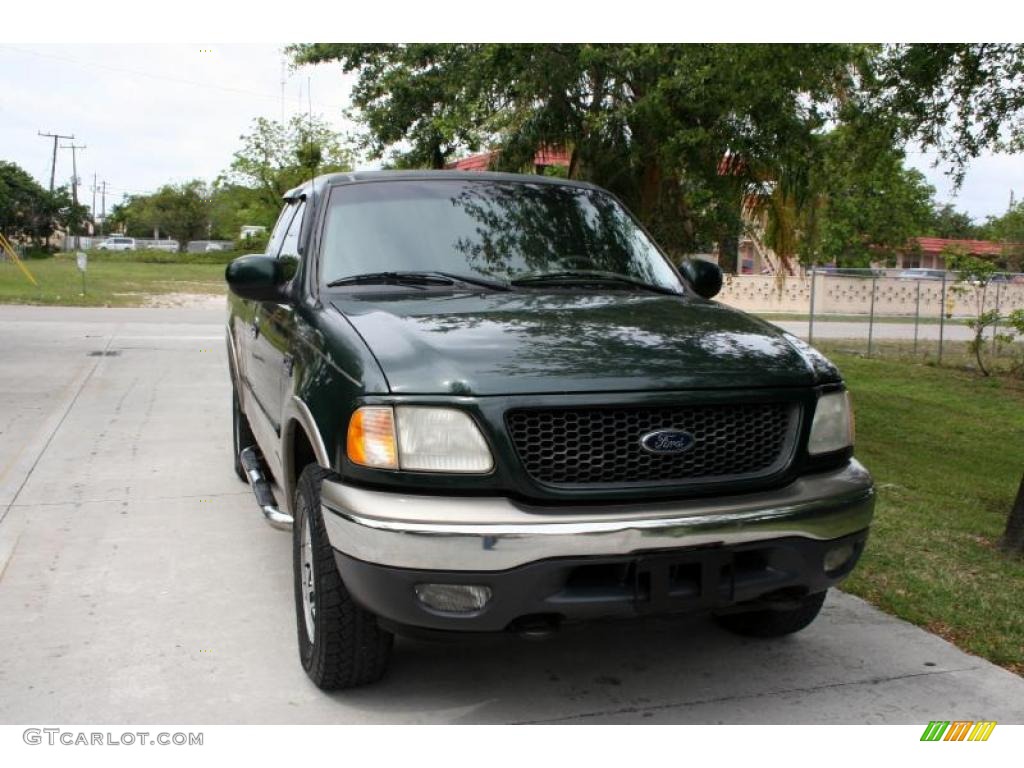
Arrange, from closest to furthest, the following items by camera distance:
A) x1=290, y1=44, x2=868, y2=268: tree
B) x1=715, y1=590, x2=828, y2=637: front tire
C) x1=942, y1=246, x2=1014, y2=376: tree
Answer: x1=715, y1=590, x2=828, y2=637: front tire < x1=290, y1=44, x2=868, y2=268: tree < x1=942, y1=246, x2=1014, y2=376: tree

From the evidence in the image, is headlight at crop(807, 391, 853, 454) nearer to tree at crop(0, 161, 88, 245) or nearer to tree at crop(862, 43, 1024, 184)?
tree at crop(862, 43, 1024, 184)

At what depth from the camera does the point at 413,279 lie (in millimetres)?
4477

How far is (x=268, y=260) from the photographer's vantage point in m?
4.64

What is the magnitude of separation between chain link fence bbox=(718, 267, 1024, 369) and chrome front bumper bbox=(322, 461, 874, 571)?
13.4 metres

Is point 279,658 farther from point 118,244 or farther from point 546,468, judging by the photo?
point 118,244

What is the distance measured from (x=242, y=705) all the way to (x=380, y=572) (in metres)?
0.91

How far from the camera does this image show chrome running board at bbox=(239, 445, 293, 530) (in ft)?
14.8

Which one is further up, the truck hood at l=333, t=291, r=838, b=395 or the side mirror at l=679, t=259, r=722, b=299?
the side mirror at l=679, t=259, r=722, b=299

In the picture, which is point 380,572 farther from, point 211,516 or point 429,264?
point 211,516

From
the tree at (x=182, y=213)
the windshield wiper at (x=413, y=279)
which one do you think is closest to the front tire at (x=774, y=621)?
the windshield wiper at (x=413, y=279)

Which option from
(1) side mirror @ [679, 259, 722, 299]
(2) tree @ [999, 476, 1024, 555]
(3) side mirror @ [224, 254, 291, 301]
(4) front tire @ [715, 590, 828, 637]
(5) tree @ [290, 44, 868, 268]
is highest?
(5) tree @ [290, 44, 868, 268]

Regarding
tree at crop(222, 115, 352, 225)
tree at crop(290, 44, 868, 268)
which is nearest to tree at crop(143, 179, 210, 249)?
tree at crop(222, 115, 352, 225)
